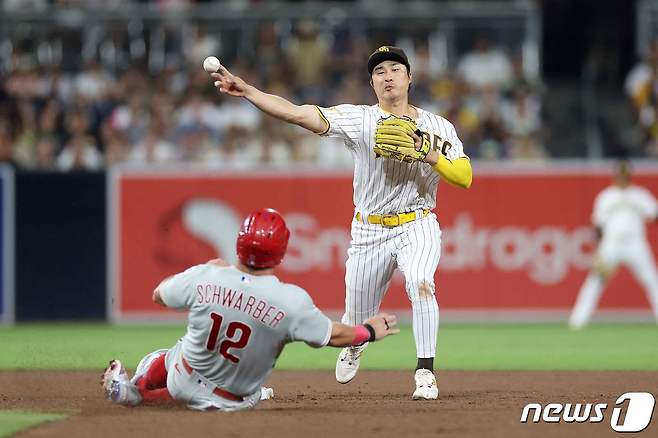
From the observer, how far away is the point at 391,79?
8352mm

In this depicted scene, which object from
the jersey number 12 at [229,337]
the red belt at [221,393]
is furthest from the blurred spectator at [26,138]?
the jersey number 12 at [229,337]

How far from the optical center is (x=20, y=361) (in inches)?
454

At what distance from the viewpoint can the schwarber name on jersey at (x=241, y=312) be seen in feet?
21.9

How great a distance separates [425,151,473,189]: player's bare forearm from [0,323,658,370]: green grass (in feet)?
10.7

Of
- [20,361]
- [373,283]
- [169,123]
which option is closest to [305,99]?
[169,123]

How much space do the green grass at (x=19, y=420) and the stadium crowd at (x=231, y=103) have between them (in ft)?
31.8

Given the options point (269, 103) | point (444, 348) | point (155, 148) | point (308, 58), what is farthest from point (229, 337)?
point (308, 58)

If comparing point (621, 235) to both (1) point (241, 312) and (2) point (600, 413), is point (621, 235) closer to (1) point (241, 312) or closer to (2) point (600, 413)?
(2) point (600, 413)

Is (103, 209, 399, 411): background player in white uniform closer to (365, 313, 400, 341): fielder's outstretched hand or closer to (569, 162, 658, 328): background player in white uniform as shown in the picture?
(365, 313, 400, 341): fielder's outstretched hand

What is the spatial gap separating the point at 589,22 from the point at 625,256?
7.34 metres

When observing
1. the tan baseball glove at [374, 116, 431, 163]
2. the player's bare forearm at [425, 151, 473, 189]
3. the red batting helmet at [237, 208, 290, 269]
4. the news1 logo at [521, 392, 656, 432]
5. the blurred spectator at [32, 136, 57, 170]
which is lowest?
the news1 logo at [521, 392, 656, 432]

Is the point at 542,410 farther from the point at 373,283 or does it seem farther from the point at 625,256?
the point at 625,256

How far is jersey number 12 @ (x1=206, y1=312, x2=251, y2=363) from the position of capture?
671 centimetres

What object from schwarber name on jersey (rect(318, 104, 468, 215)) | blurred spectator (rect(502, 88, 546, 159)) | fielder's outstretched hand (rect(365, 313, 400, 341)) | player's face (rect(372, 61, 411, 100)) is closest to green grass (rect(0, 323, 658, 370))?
blurred spectator (rect(502, 88, 546, 159))
